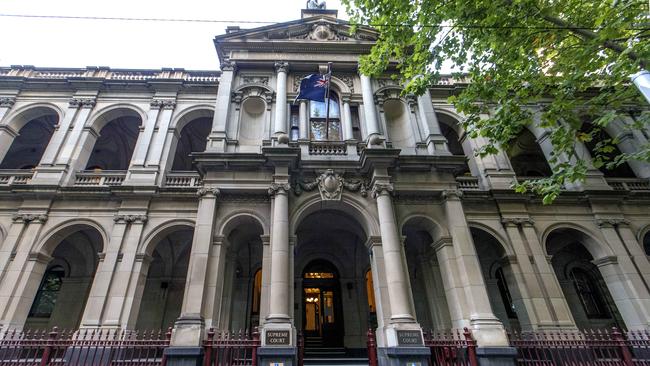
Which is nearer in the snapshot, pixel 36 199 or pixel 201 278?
pixel 201 278

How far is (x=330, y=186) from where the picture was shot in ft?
38.7

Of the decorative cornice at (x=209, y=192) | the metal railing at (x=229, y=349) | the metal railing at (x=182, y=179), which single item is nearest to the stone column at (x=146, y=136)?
the metal railing at (x=182, y=179)

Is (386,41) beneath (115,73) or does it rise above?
beneath

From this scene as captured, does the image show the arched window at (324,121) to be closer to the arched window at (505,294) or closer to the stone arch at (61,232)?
the stone arch at (61,232)

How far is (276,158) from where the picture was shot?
11.7 meters

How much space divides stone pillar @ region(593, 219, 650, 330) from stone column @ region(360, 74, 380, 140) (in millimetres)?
11527

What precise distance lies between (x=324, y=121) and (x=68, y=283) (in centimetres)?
1448

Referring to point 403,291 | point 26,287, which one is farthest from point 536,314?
point 26,287

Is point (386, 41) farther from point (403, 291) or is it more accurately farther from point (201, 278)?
point (201, 278)

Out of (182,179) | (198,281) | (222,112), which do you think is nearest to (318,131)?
(222,112)

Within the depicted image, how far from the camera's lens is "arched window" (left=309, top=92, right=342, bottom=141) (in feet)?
46.2

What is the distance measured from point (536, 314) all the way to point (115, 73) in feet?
80.3

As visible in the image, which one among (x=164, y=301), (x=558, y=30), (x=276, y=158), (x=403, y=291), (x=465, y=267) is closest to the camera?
(x=558, y=30)

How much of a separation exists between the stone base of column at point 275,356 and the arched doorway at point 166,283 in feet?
25.4
